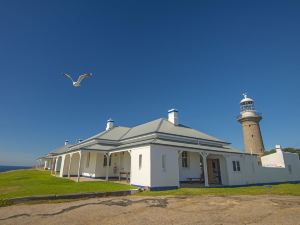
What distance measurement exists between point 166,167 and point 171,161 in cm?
68

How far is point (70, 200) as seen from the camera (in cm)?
934

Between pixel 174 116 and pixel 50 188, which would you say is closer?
pixel 50 188

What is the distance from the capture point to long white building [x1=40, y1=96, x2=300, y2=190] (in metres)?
A: 14.8

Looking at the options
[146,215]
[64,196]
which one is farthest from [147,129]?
[146,215]

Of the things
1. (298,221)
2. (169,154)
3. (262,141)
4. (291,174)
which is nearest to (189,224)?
(298,221)

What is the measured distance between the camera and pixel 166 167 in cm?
1497

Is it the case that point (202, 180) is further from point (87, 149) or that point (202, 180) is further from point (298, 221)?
point (298, 221)

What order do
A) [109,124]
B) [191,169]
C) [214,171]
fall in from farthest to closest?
[109,124], [214,171], [191,169]

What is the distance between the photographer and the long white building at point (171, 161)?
1480cm

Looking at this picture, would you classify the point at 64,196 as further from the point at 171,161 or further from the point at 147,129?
the point at 147,129

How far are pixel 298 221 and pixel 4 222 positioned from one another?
8.80m

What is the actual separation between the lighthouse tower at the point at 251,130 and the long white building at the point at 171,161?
3.57 meters

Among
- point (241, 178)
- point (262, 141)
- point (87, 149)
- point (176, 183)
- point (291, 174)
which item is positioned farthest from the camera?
point (262, 141)

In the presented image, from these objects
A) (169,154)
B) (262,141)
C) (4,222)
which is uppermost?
(262,141)
